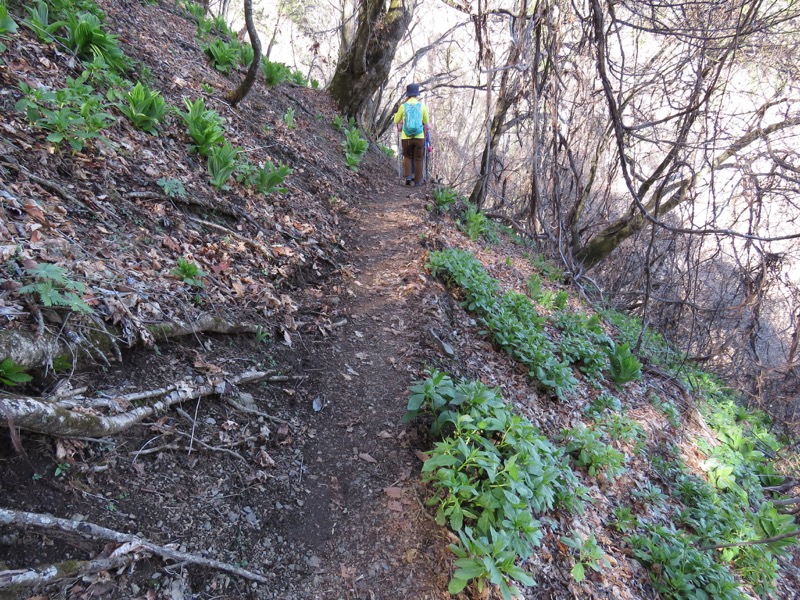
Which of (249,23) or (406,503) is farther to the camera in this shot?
(249,23)

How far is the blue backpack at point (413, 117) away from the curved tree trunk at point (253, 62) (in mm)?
2847

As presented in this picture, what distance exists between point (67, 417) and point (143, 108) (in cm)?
314

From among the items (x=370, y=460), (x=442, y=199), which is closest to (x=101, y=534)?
(x=370, y=460)

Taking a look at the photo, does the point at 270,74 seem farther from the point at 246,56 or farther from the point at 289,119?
the point at 289,119

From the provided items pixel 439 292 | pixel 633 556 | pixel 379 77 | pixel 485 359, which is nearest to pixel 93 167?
pixel 439 292

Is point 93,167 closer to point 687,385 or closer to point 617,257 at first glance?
point 687,385

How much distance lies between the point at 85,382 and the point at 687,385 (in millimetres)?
7983

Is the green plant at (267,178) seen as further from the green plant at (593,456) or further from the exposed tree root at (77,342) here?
the green plant at (593,456)

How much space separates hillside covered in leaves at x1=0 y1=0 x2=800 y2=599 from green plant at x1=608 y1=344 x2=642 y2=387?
1.2 inches

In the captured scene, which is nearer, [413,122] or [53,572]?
[53,572]

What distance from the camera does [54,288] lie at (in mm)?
2076

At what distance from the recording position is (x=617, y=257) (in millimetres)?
11320

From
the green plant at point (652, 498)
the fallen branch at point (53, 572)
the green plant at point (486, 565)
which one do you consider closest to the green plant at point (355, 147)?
the green plant at point (652, 498)

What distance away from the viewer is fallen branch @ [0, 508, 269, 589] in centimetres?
158
